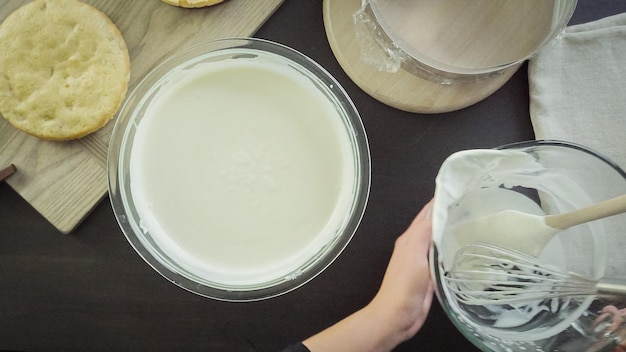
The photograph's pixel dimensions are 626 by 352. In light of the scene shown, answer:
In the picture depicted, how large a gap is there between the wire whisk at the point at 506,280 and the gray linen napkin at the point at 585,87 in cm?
19

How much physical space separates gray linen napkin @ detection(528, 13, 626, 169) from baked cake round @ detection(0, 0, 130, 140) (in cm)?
52

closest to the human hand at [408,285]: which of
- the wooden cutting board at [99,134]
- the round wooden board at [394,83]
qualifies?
the round wooden board at [394,83]

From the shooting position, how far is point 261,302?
70cm

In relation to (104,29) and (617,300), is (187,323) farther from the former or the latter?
(617,300)

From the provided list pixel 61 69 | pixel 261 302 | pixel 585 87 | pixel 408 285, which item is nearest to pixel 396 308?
pixel 408 285

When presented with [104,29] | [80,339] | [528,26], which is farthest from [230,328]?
[528,26]

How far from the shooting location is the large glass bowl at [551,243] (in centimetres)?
50

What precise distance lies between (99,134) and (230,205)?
19cm

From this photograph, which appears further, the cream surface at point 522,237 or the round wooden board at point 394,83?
the round wooden board at point 394,83

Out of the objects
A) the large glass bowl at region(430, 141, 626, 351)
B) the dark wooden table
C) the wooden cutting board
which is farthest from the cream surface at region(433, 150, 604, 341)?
the wooden cutting board

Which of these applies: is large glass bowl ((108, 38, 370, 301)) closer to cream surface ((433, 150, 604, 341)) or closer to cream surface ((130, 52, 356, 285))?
cream surface ((130, 52, 356, 285))

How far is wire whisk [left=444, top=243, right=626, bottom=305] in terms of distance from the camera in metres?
0.53

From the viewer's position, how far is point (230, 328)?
2.31 ft

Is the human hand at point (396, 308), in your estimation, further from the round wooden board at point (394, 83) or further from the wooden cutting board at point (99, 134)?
the wooden cutting board at point (99, 134)
